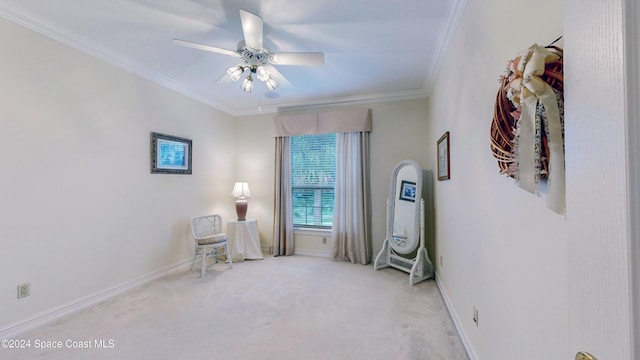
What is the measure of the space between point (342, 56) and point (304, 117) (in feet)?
5.27

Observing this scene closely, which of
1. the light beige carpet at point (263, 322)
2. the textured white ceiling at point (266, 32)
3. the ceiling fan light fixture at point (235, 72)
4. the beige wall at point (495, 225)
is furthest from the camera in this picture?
the ceiling fan light fixture at point (235, 72)

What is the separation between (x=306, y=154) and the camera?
4.54m

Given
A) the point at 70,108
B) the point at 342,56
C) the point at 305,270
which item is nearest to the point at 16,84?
the point at 70,108

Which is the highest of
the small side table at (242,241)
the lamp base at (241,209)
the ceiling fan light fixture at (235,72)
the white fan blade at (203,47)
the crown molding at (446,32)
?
the crown molding at (446,32)

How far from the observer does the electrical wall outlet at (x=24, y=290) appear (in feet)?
6.97

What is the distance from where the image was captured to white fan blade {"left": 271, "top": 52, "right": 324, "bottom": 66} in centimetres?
230

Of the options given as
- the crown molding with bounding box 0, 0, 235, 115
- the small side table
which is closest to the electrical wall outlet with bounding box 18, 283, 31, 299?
the crown molding with bounding box 0, 0, 235, 115

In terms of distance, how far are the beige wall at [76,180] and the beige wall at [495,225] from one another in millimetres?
3317

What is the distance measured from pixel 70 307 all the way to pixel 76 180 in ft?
3.77

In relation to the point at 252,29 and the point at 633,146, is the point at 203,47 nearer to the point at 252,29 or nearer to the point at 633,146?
the point at 252,29

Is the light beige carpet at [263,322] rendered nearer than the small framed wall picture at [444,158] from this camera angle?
Yes

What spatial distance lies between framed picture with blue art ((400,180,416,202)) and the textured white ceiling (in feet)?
4.33

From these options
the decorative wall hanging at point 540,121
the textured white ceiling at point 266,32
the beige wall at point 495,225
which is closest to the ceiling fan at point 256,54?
the textured white ceiling at point 266,32

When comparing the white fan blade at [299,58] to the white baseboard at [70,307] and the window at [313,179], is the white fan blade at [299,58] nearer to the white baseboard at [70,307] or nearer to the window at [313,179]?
the window at [313,179]
